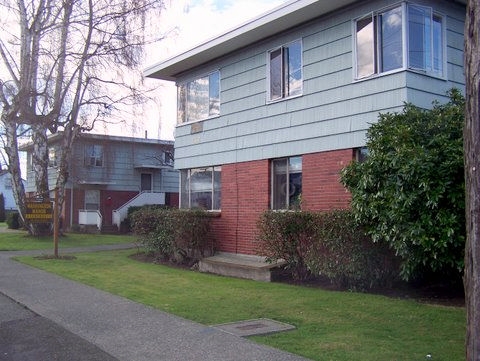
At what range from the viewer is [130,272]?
13781mm

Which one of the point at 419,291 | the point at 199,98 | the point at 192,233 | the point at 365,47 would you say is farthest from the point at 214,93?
the point at 419,291

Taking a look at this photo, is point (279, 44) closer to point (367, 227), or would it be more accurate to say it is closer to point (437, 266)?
point (367, 227)

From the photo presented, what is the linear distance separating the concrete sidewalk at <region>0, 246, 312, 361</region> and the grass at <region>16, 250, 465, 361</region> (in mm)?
366

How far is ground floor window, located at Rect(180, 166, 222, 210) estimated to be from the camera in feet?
52.9

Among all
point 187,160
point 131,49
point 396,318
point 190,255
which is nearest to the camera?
point 396,318

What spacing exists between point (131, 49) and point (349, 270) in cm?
1614

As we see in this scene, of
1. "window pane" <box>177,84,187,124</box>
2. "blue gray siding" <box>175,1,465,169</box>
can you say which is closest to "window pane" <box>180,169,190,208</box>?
"blue gray siding" <box>175,1,465,169</box>

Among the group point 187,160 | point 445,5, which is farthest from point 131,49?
point 445,5

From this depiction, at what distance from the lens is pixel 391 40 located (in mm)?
11117

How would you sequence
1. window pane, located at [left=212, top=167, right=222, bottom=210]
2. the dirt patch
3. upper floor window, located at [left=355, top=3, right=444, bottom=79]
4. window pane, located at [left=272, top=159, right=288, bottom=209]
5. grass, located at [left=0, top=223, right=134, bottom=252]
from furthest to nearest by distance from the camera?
grass, located at [left=0, top=223, right=134, bottom=252]
window pane, located at [left=212, top=167, right=222, bottom=210]
window pane, located at [left=272, top=159, right=288, bottom=209]
upper floor window, located at [left=355, top=3, right=444, bottom=79]
the dirt patch

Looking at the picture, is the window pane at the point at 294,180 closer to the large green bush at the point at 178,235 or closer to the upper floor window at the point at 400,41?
the upper floor window at the point at 400,41

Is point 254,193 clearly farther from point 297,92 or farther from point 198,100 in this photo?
point 198,100

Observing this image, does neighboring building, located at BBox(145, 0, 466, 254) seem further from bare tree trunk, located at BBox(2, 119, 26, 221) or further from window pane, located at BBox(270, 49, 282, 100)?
bare tree trunk, located at BBox(2, 119, 26, 221)

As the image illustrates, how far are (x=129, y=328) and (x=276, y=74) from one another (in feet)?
27.1
